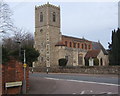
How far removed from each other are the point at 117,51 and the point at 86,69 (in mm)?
6148

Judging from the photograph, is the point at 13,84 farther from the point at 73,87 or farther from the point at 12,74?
the point at 73,87

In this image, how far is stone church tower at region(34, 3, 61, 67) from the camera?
56.1 m

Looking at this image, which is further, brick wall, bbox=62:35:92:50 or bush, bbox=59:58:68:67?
brick wall, bbox=62:35:92:50

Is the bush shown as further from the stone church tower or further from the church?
the stone church tower

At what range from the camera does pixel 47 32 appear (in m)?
56.1

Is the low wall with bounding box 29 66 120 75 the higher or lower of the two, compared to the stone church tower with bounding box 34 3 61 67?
lower

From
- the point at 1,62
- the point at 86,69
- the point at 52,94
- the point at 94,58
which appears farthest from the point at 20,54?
the point at 94,58

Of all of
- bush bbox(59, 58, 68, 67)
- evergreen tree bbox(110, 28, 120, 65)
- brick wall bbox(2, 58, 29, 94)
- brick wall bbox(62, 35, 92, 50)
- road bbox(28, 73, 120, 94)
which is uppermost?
brick wall bbox(62, 35, 92, 50)

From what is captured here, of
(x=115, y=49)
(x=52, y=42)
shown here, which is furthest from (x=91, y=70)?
(x=52, y=42)

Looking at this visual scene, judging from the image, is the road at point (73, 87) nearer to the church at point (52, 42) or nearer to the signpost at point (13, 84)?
the signpost at point (13, 84)

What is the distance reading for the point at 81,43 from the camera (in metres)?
67.1

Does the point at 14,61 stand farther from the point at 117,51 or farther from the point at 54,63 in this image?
the point at 54,63

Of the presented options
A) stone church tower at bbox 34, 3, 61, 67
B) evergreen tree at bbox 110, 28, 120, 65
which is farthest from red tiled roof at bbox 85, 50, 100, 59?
evergreen tree at bbox 110, 28, 120, 65

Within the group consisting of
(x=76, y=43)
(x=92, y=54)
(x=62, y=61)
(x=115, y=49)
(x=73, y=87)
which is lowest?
(x=73, y=87)
